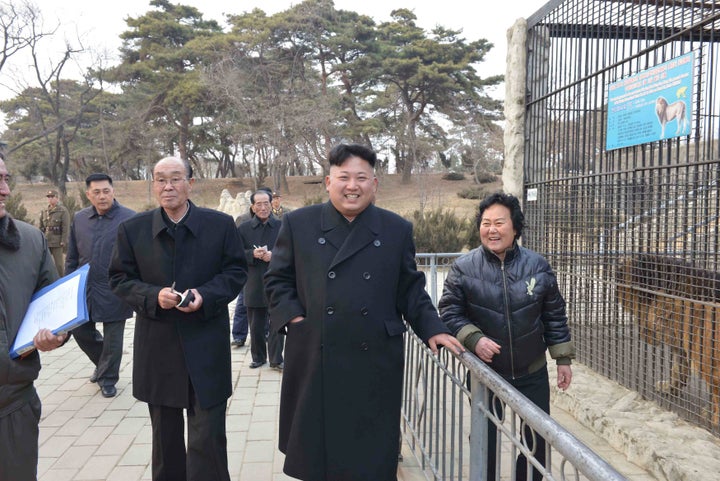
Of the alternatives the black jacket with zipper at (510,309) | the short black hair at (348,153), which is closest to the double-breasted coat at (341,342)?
the short black hair at (348,153)

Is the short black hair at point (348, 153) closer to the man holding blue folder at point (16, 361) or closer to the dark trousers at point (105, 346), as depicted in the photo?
the man holding blue folder at point (16, 361)

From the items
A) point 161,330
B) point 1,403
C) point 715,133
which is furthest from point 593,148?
point 1,403

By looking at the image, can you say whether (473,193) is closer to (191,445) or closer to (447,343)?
(191,445)

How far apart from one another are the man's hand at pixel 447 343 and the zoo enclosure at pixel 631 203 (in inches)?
85.4

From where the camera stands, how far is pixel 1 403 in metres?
2.19

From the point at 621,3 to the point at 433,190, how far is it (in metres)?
32.5

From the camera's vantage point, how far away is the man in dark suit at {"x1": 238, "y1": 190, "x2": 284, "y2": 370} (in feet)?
18.9

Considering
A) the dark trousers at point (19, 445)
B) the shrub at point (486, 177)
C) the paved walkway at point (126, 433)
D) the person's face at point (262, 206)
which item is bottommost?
the paved walkway at point (126, 433)

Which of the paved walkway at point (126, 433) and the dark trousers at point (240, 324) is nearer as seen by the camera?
the paved walkway at point (126, 433)

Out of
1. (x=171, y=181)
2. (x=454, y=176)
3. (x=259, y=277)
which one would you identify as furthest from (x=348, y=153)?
(x=454, y=176)

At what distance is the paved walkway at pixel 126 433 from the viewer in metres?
3.54

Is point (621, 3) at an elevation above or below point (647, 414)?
above

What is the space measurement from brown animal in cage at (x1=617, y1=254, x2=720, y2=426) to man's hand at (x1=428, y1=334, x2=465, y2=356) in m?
2.24

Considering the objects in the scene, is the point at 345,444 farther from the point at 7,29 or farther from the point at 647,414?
the point at 7,29
